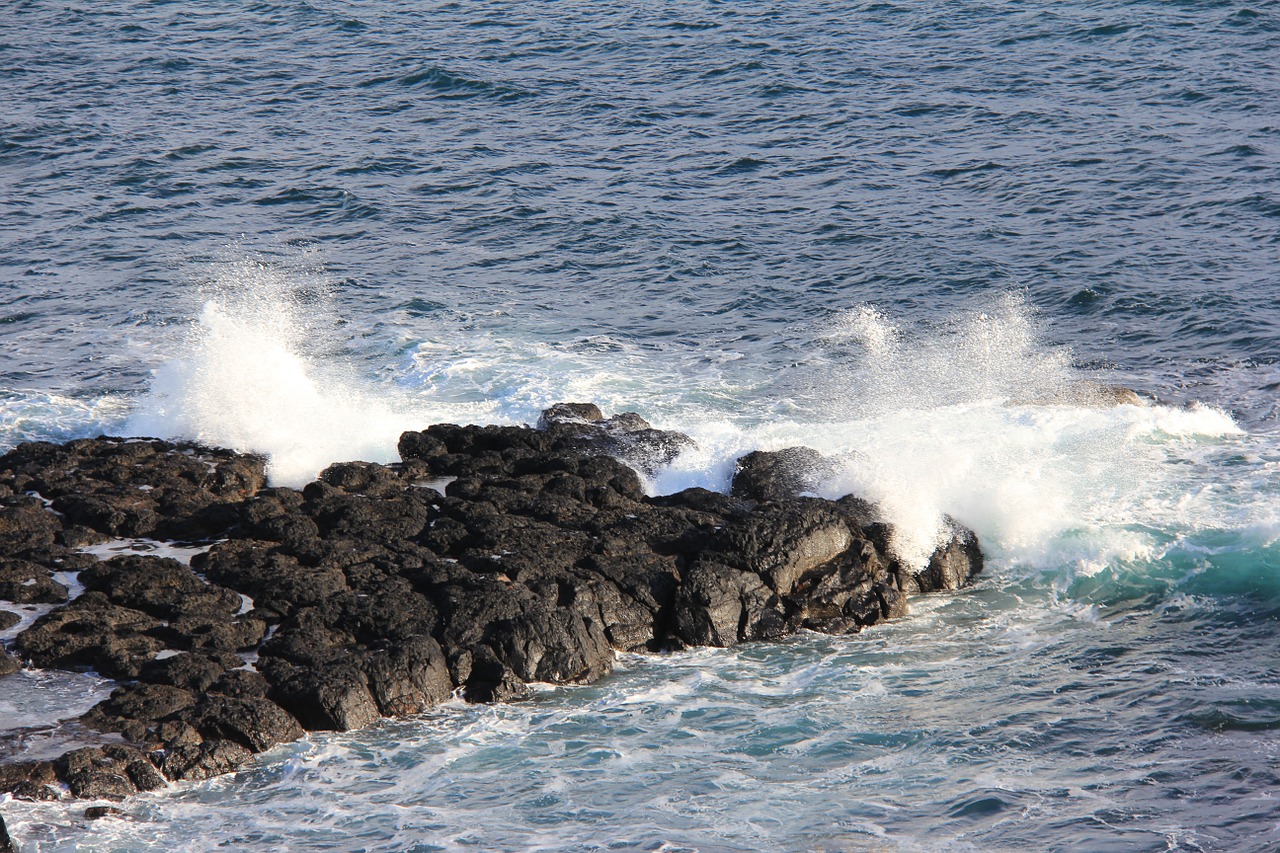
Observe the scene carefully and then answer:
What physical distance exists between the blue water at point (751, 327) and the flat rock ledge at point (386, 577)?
0.35 m

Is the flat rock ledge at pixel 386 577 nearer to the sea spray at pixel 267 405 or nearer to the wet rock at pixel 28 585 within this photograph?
the wet rock at pixel 28 585

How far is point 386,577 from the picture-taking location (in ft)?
42.2

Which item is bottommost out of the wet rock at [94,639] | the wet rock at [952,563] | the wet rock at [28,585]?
the wet rock at [952,563]

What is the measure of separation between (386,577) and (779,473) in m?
4.88

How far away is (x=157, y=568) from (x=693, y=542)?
5.40 meters

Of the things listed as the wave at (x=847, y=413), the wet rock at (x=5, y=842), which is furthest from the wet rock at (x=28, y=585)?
the wet rock at (x=5, y=842)

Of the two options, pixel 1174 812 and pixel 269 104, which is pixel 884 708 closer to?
pixel 1174 812

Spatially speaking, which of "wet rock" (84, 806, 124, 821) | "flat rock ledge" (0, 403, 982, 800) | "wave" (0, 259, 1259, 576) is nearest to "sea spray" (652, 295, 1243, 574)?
"wave" (0, 259, 1259, 576)

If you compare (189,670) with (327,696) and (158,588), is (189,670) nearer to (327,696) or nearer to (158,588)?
(327,696)

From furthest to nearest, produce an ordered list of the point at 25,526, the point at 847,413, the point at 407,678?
1. the point at 847,413
2. the point at 25,526
3. the point at 407,678

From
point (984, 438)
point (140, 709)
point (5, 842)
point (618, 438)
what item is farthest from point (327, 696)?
point (984, 438)

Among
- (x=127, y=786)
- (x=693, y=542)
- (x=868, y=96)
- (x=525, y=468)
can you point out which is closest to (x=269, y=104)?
(x=868, y=96)

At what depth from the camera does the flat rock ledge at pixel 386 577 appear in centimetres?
1097

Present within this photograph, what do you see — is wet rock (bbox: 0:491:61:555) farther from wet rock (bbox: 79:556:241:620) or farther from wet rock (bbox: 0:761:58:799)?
wet rock (bbox: 0:761:58:799)
